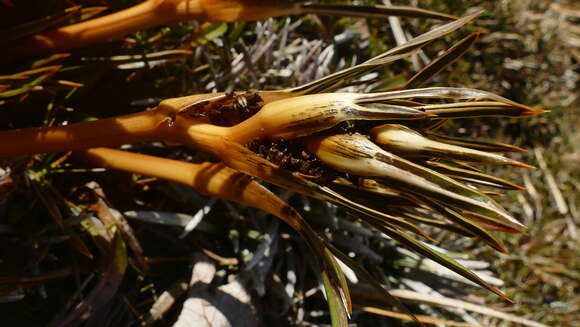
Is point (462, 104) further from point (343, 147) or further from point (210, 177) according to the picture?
point (210, 177)

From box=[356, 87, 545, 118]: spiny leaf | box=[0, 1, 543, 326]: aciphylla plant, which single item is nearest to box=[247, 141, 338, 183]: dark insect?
box=[0, 1, 543, 326]: aciphylla plant

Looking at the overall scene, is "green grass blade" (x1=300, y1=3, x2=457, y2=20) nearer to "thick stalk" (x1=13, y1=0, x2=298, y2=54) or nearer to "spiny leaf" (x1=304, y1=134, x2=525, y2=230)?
"thick stalk" (x1=13, y1=0, x2=298, y2=54)

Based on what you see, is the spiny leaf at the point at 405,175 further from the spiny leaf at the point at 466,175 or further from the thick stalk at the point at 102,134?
the thick stalk at the point at 102,134

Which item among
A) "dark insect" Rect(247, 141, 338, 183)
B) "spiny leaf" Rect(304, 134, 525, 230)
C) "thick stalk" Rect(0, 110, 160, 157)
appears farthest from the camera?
"thick stalk" Rect(0, 110, 160, 157)

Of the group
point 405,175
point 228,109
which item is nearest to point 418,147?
point 405,175

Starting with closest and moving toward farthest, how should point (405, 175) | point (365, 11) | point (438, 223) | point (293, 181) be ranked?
1. point (405, 175)
2. point (293, 181)
3. point (438, 223)
4. point (365, 11)

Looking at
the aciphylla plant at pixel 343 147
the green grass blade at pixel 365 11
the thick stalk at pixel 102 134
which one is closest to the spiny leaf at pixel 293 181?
the aciphylla plant at pixel 343 147

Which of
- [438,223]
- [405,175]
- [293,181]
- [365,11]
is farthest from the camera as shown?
[365,11]

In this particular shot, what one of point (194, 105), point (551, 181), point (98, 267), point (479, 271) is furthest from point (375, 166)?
point (551, 181)

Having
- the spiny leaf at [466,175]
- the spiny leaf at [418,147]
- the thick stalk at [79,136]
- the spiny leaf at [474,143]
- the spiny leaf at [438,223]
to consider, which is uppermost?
the spiny leaf at [418,147]
